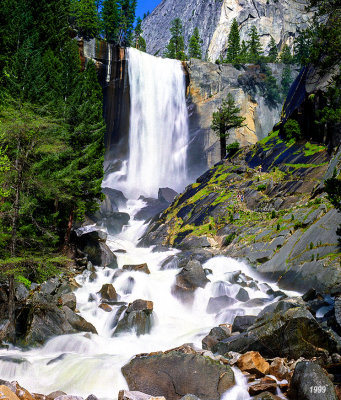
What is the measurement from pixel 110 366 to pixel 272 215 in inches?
605

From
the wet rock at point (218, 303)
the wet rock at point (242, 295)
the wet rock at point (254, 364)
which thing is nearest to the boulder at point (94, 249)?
the wet rock at point (218, 303)

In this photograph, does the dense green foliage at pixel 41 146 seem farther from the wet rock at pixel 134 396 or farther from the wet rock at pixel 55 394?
the wet rock at pixel 134 396

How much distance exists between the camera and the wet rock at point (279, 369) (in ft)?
24.9

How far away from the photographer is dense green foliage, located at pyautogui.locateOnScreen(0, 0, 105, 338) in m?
11.8

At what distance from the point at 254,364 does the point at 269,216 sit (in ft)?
50.2

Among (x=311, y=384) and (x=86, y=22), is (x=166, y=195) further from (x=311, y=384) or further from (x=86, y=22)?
(x=311, y=384)

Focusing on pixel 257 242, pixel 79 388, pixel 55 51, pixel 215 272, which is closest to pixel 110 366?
pixel 79 388

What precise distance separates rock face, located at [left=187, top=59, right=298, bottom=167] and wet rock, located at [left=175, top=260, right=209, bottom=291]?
38.5 metres

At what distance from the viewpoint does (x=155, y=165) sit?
55.9m

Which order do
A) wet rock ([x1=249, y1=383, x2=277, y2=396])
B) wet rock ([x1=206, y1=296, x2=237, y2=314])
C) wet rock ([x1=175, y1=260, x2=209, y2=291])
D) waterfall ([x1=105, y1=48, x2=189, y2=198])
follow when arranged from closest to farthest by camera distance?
wet rock ([x1=249, y1=383, x2=277, y2=396])
wet rock ([x1=206, y1=296, x2=237, y2=314])
wet rock ([x1=175, y1=260, x2=209, y2=291])
waterfall ([x1=105, y1=48, x2=189, y2=198])

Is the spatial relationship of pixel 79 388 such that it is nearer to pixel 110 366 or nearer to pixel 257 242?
pixel 110 366

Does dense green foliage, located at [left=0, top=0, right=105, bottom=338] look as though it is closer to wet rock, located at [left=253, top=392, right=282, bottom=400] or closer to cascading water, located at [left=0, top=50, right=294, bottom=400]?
cascading water, located at [left=0, top=50, right=294, bottom=400]

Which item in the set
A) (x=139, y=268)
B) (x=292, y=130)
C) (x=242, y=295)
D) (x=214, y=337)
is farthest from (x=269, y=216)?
(x=214, y=337)

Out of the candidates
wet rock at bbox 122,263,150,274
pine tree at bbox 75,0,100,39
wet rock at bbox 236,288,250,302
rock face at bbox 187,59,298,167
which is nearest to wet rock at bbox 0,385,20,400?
wet rock at bbox 236,288,250,302
